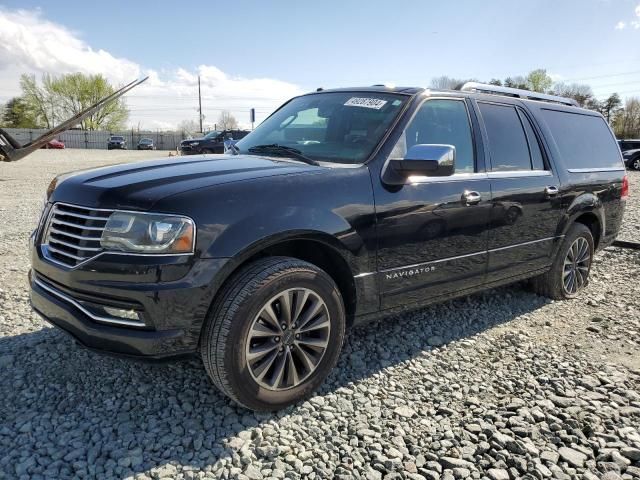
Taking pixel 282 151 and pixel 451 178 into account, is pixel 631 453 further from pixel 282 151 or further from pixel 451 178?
pixel 282 151

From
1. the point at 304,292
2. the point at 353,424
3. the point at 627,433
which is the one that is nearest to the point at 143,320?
the point at 304,292

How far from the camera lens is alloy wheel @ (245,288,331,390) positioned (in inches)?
106

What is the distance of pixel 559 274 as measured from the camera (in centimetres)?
482

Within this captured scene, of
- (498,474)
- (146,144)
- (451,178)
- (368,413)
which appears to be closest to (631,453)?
(498,474)

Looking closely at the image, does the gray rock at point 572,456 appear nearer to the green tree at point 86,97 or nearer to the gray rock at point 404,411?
the gray rock at point 404,411

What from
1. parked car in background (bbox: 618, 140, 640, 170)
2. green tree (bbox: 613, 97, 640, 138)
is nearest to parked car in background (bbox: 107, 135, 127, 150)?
parked car in background (bbox: 618, 140, 640, 170)

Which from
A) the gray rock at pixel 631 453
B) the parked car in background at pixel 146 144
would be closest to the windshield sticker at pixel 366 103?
the gray rock at pixel 631 453

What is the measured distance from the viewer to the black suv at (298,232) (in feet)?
7.99

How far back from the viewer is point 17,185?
13.7 meters

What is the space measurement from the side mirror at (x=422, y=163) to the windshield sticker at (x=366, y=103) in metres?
0.54

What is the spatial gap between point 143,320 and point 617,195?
5.03 meters

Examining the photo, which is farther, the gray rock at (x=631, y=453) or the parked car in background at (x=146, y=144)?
the parked car in background at (x=146, y=144)

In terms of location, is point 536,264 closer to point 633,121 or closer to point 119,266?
point 119,266

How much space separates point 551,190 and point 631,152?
26.1 meters
